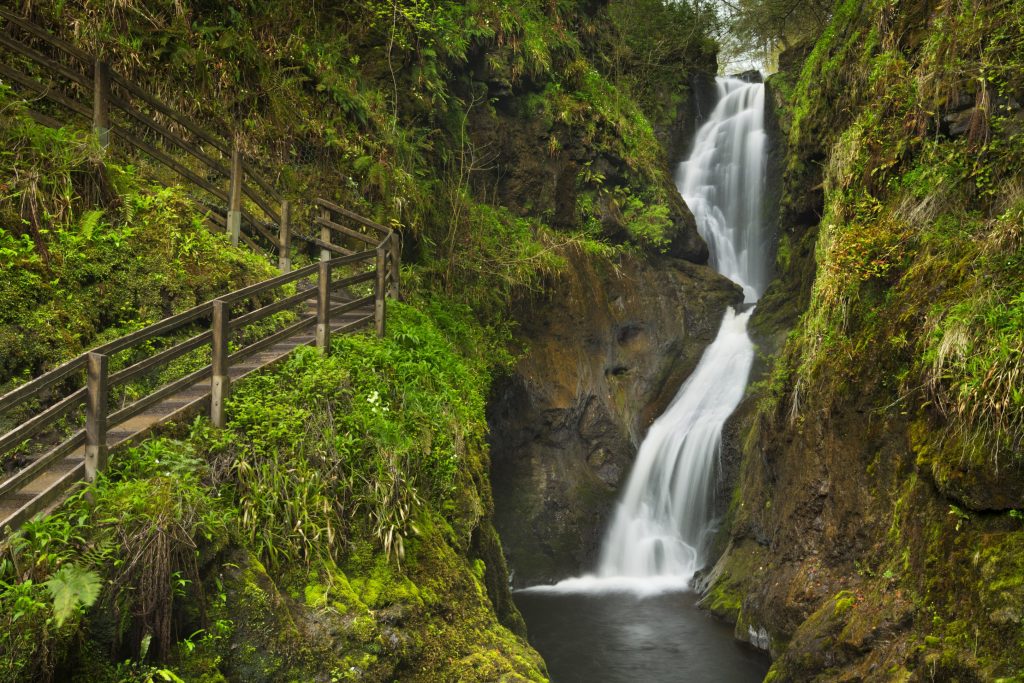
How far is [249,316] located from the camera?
7.11 m

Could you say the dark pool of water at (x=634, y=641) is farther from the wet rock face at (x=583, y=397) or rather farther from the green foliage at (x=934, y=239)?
the green foliage at (x=934, y=239)

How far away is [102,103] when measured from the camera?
27.6 feet

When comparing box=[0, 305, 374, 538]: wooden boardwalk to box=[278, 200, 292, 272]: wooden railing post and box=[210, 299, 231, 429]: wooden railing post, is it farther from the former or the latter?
box=[278, 200, 292, 272]: wooden railing post

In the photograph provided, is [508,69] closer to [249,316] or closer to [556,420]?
[556,420]

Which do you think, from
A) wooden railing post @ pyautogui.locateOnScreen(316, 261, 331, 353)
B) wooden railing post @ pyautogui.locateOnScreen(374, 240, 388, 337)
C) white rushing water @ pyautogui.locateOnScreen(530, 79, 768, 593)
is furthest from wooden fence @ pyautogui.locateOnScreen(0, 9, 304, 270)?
white rushing water @ pyautogui.locateOnScreen(530, 79, 768, 593)

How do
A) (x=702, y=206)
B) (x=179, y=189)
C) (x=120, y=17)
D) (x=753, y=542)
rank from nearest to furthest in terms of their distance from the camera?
(x=179, y=189) < (x=120, y=17) < (x=753, y=542) < (x=702, y=206)

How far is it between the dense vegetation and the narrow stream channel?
2.15m

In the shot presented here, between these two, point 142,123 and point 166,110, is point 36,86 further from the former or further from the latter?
point 142,123

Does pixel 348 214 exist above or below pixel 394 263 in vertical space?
above

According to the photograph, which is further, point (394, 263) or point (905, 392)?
point (394, 263)

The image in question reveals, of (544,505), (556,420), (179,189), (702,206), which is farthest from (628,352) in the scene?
(179,189)

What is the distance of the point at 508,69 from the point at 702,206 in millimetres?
6629

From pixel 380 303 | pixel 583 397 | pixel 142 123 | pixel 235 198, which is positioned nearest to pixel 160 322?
pixel 380 303

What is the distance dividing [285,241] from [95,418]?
5.61 metres
